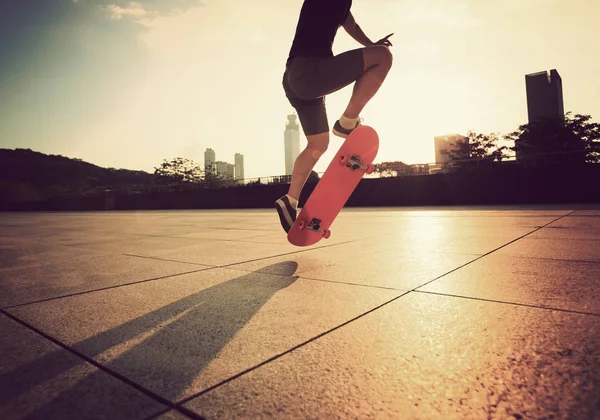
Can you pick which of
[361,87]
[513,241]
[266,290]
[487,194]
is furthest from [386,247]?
[487,194]

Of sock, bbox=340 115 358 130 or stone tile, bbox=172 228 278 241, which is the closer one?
sock, bbox=340 115 358 130

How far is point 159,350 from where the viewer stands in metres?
0.96

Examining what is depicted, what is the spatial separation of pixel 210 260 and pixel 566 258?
2.33 meters

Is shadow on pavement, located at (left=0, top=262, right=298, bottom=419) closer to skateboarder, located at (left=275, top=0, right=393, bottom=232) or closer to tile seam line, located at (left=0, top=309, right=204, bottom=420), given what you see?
tile seam line, located at (left=0, top=309, right=204, bottom=420)

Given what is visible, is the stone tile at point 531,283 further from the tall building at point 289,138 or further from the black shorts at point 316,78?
the tall building at point 289,138

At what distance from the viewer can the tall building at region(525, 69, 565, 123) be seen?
3585 inches

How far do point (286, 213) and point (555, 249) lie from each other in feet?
6.63

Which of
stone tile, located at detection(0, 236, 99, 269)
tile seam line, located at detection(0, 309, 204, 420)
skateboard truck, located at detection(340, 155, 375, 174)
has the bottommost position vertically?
tile seam line, located at detection(0, 309, 204, 420)

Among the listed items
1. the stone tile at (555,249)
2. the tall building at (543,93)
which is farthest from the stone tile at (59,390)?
the tall building at (543,93)

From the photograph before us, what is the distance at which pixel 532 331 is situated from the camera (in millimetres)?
973

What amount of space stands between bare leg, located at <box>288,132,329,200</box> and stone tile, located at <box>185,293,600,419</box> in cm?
200

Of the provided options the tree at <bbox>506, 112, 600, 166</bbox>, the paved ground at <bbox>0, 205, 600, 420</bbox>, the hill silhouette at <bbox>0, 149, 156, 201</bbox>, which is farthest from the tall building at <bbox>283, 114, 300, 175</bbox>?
the paved ground at <bbox>0, 205, 600, 420</bbox>

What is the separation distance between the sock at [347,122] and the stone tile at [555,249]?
150cm

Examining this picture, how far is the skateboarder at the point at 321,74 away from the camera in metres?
2.63
